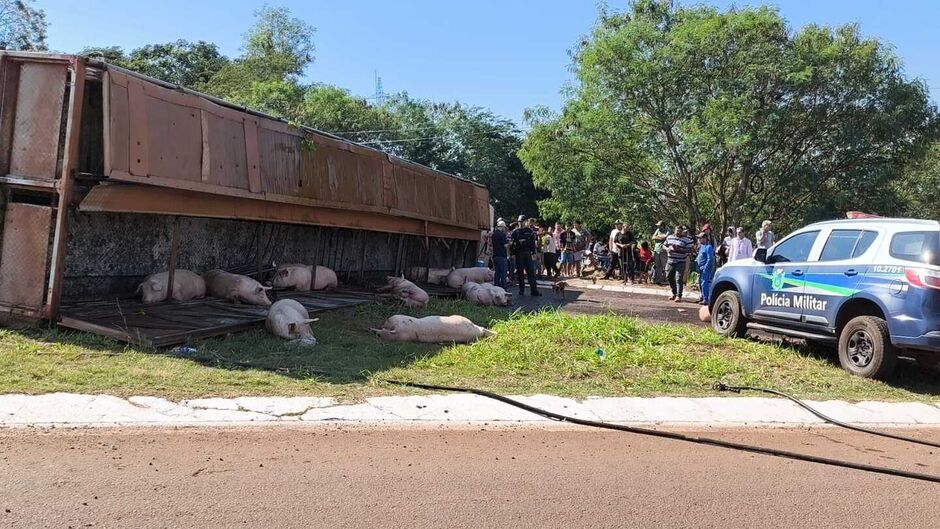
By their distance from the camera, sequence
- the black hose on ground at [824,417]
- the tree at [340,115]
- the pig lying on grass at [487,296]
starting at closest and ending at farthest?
1. the black hose on ground at [824,417]
2. the pig lying on grass at [487,296]
3. the tree at [340,115]

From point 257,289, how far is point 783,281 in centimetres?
755

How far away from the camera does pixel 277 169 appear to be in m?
11.2

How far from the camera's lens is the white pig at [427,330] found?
951cm

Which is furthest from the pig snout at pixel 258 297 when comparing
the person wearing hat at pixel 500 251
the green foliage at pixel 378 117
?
the green foliage at pixel 378 117

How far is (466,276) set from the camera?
54.1ft

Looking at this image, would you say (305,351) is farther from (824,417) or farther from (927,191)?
(927,191)

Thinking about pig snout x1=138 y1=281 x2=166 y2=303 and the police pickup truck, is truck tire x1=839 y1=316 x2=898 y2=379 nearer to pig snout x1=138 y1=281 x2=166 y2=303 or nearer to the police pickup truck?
the police pickup truck

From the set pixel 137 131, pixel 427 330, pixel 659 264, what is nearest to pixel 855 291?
pixel 427 330

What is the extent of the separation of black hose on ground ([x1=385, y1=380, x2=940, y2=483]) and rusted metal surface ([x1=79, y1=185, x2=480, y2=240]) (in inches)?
152

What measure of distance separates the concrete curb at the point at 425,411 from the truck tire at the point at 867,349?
A: 23.8 inches

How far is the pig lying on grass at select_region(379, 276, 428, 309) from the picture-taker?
41.6ft

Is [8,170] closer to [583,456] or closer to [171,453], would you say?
[171,453]

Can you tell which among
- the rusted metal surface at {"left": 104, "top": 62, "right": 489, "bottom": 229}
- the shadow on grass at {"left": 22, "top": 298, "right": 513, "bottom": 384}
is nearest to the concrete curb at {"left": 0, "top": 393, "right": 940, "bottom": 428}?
the shadow on grass at {"left": 22, "top": 298, "right": 513, "bottom": 384}

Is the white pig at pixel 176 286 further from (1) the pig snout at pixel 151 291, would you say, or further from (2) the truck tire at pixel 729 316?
(2) the truck tire at pixel 729 316
